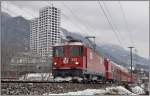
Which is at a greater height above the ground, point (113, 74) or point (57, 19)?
point (57, 19)

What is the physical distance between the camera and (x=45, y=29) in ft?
75.4

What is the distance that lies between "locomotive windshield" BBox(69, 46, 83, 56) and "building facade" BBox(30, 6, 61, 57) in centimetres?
126

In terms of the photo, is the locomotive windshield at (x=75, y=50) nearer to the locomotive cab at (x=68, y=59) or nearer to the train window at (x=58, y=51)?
the locomotive cab at (x=68, y=59)

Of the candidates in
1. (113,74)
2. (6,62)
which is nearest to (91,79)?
(113,74)

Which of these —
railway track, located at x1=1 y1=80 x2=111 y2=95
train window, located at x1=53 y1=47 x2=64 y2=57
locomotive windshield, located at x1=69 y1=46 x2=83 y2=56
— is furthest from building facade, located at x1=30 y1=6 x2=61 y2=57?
railway track, located at x1=1 y1=80 x2=111 y2=95

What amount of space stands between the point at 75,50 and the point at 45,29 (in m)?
2.28

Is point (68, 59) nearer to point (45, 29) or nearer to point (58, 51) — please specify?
point (58, 51)

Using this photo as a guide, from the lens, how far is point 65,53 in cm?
2341

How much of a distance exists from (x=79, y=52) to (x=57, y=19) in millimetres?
2594

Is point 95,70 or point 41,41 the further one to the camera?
point 95,70

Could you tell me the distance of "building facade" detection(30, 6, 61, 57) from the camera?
2233 cm

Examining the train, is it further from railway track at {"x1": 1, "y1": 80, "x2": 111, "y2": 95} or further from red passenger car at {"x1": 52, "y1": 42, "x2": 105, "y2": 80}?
railway track at {"x1": 1, "y1": 80, "x2": 111, "y2": 95}

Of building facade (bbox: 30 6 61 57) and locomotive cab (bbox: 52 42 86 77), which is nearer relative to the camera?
building facade (bbox: 30 6 61 57)

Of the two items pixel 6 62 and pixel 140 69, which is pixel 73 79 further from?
pixel 140 69
